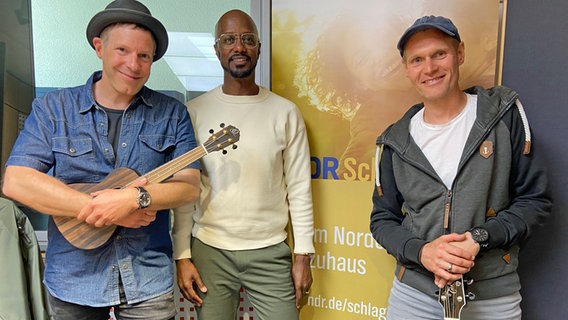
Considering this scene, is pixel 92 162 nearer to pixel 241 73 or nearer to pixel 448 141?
pixel 241 73

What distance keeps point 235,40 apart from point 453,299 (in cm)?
124

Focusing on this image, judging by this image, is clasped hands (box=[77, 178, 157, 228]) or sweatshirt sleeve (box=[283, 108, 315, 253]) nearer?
clasped hands (box=[77, 178, 157, 228])

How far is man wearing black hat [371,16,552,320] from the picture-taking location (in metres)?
1.26

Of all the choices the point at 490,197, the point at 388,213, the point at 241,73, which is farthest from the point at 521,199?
the point at 241,73

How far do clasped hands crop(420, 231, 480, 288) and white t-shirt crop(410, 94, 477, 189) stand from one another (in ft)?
0.58

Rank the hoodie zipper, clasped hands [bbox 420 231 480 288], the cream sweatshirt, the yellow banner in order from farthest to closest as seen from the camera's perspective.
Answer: the yellow banner < the cream sweatshirt < the hoodie zipper < clasped hands [bbox 420 231 480 288]

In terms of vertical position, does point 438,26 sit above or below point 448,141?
above

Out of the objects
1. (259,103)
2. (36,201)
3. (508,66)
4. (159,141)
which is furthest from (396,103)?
(36,201)

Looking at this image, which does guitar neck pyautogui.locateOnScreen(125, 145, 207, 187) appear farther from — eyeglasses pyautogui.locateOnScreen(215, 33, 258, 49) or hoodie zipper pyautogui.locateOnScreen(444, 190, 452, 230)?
hoodie zipper pyautogui.locateOnScreen(444, 190, 452, 230)

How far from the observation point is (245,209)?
1683 millimetres

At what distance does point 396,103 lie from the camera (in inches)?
73.3

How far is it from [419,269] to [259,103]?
35.7 inches

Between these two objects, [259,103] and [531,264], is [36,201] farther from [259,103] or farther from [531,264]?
[531,264]

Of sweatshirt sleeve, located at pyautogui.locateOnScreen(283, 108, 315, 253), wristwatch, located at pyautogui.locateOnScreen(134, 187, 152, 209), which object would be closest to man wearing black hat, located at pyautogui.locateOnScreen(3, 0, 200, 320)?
wristwatch, located at pyautogui.locateOnScreen(134, 187, 152, 209)
